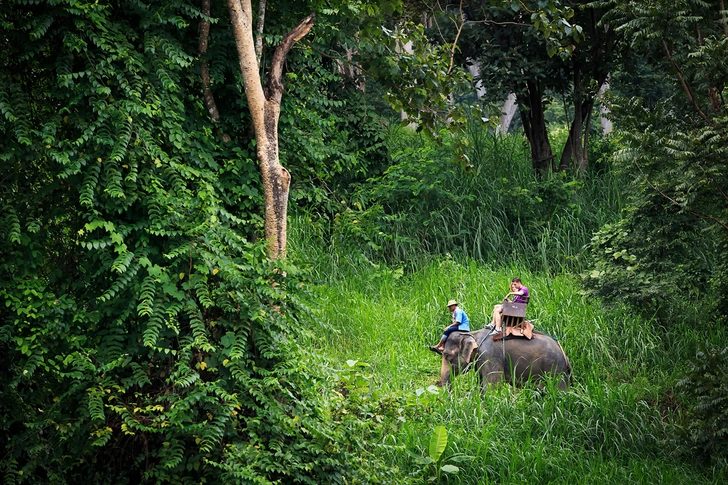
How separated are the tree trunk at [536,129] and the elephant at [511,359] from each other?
596cm

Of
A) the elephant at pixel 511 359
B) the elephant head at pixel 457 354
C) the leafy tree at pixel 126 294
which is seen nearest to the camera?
the leafy tree at pixel 126 294

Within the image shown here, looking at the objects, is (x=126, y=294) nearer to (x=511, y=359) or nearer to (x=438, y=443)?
(x=438, y=443)

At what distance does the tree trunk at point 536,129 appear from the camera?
45.1 ft

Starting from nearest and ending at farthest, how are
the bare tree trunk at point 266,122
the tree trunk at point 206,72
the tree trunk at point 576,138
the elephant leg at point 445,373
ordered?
the bare tree trunk at point 266,122
the tree trunk at point 206,72
the elephant leg at point 445,373
the tree trunk at point 576,138

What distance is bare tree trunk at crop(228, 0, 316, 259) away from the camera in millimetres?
6027

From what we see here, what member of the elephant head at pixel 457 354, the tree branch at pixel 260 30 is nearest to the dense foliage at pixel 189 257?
the tree branch at pixel 260 30

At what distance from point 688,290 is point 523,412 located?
2.68m

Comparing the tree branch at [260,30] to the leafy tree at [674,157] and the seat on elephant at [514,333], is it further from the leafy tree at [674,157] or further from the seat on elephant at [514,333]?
the seat on elephant at [514,333]

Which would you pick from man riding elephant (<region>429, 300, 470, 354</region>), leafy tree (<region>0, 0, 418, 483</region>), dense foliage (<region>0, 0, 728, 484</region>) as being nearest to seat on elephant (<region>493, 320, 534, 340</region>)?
man riding elephant (<region>429, 300, 470, 354</region>)

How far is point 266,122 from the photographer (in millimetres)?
6145

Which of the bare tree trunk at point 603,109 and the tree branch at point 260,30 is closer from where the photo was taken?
the tree branch at point 260,30

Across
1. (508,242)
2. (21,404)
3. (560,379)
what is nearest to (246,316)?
(21,404)

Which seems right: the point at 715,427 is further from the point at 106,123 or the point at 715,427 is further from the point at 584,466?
the point at 106,123

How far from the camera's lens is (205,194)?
5.73 meters
